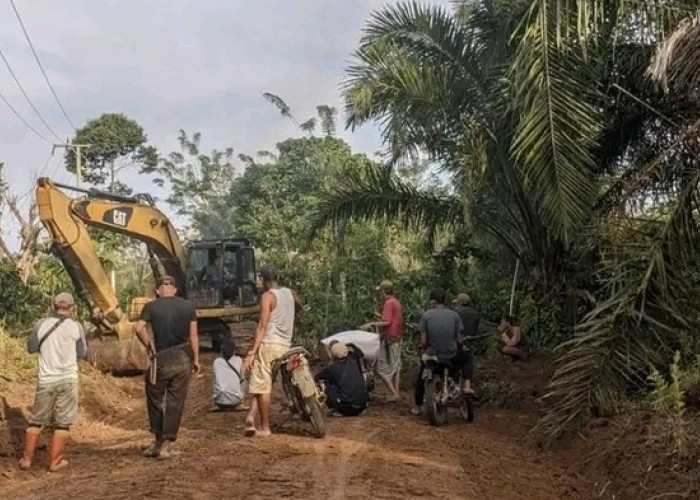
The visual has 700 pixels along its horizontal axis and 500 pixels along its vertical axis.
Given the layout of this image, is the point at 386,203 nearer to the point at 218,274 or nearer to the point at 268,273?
the point at 218,274

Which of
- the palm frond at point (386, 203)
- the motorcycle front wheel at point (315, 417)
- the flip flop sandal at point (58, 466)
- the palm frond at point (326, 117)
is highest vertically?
the palm frond at point (326, 117)

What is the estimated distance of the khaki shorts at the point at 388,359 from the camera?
1380cm

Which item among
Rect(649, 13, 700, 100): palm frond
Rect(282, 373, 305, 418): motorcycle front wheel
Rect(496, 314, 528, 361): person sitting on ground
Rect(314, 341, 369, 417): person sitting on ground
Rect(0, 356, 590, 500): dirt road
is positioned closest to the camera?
Rect(0, 356, 590, 500): dirt road

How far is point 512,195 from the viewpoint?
46.6ft

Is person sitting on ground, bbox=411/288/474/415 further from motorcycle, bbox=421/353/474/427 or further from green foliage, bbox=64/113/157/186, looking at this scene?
green foliage, bbox=64/113/157/186

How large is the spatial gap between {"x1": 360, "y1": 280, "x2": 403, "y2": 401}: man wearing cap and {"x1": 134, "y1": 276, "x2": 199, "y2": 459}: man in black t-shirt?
15.3 ft

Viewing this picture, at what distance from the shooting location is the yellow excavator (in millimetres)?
16016

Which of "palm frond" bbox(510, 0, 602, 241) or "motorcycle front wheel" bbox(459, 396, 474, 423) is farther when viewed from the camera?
"motorcycle front wheel" bbox(459, 396, 474, 423)

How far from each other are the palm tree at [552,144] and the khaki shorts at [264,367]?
3.03m

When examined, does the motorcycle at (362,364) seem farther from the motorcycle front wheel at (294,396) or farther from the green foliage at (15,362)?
the green foliage at (15,362)

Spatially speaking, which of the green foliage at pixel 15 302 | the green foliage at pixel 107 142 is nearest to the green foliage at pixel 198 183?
the green foliage at pixel 107 142

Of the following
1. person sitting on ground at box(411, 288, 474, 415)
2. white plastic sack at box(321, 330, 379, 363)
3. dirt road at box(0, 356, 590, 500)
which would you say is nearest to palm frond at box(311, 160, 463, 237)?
white plastic sack at box(321, 330, 379, 363)

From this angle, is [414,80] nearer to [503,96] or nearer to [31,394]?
[503,96]

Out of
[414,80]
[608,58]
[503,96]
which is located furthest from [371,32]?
[608,58]
